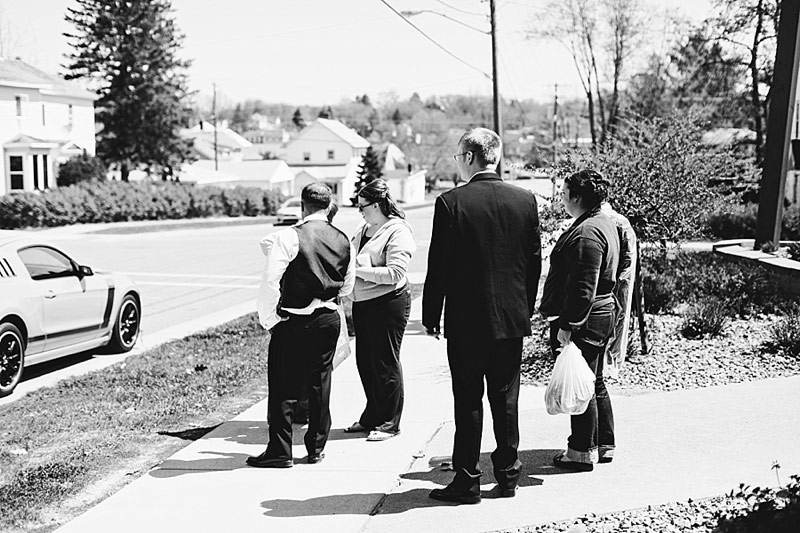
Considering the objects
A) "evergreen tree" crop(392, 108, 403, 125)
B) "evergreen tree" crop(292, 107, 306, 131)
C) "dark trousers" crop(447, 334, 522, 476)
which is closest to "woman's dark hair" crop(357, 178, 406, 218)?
"dark trousers" crop(447, 334, 522, 476)

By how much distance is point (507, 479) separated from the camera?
5445 mm

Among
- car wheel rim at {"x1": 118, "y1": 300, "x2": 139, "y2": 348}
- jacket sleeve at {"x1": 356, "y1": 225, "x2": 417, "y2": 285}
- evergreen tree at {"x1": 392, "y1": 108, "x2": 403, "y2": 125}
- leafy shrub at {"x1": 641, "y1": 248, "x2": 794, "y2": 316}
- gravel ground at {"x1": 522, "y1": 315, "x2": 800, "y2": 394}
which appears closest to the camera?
jacket sleeve at {"x1": 356, "y1": 225, "x2": 417, "y2": 285}

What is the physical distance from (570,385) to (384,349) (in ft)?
5.82

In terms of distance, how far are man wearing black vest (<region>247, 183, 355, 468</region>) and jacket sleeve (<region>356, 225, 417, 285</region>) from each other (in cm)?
40

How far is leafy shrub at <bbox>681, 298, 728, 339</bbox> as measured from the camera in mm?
9539

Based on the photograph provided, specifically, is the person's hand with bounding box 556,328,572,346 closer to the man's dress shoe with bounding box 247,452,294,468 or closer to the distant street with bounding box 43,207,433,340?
the man's dress shoe with bounding box 247,452,294,468

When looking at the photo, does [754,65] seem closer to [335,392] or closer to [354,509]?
[335,392]

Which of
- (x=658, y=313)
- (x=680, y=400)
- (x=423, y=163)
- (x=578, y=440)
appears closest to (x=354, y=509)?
(x=578, y=440)

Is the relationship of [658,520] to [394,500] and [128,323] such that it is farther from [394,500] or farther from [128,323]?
[128,323]

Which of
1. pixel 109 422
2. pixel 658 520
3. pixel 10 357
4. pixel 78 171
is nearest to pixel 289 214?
→ pixel 78 171

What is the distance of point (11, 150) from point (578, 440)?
43279mm

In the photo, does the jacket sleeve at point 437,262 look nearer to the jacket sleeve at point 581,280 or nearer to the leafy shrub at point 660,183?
Result: the jacket sleeve at point 581,280

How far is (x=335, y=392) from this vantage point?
868cm

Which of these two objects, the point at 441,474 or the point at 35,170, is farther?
the point at 35,170
